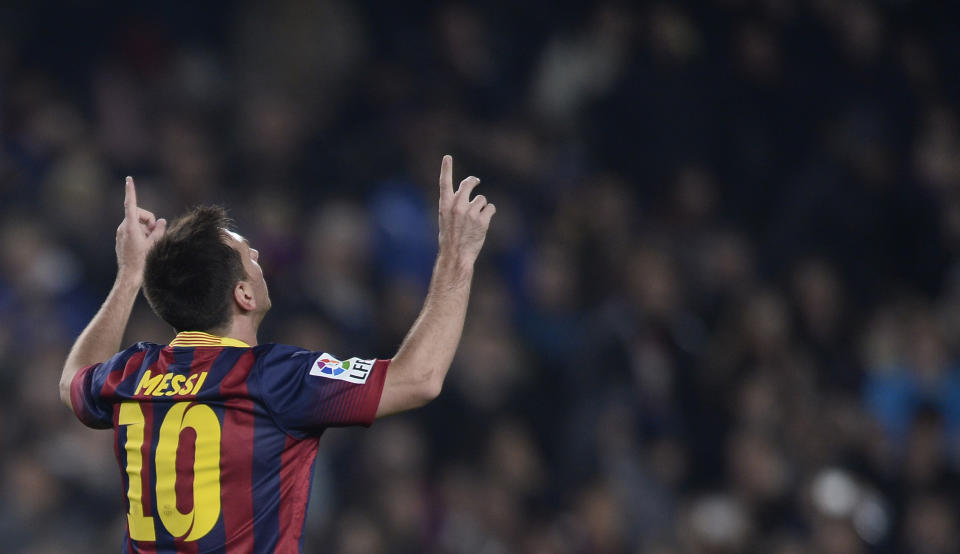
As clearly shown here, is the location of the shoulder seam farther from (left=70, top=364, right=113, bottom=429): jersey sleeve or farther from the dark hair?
(left=70, top=364, right=113, bottom=429): jersey sleeve

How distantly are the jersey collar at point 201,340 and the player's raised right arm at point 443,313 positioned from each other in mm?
425

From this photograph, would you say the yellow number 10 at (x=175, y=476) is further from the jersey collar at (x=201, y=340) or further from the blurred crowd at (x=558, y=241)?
the blurred crowd at (x=558, y=241)

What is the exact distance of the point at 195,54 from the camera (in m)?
8.66

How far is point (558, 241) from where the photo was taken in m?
7.65

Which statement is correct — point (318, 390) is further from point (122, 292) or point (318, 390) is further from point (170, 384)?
point (122, 292)

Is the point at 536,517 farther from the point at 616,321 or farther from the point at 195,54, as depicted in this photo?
the point at 195,54

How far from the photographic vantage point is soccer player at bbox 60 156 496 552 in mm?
2805

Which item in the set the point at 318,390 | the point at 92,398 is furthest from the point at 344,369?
the point at 92,398

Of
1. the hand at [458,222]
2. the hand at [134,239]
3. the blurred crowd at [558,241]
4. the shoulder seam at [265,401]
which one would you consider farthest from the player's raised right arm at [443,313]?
the blurred crowd at [558,241]

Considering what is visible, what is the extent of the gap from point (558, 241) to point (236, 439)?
4.94 m

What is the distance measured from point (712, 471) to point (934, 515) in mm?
1104

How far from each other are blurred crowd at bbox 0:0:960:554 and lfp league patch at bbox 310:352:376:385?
11.5ft

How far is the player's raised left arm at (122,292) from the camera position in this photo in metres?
3.34

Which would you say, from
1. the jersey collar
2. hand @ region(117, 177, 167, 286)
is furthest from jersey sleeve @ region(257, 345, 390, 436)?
hand @ region(117, 177, 167, 286)
